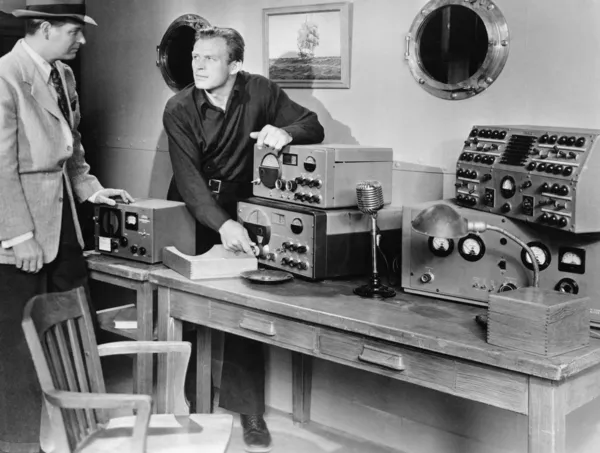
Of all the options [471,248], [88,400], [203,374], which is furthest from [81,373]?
[471,248]

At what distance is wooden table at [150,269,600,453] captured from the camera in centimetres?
218

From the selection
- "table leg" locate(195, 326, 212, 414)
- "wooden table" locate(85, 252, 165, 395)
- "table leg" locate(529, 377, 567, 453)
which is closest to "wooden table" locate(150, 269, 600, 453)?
"table leg" locate(529, 377, 567, 453)

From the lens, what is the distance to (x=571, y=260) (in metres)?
2.50

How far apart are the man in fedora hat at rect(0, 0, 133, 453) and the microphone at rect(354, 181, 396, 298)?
4.35ft

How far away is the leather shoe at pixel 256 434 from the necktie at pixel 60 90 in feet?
5.49

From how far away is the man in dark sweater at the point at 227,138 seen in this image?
140 inches

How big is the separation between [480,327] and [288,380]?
1.93m

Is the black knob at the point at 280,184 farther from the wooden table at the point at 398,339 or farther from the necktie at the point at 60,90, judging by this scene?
the necktie at the point at 60,90

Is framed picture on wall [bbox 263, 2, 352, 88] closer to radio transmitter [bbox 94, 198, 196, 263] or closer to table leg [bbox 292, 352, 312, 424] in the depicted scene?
radio transmitter [bbox 94, 198, 196, 263]

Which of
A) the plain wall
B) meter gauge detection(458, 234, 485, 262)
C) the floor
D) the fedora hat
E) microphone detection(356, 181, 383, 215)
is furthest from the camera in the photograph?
the floor

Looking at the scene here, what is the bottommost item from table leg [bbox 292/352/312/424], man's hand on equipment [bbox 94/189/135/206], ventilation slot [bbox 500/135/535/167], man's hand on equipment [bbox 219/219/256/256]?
table leg [bbox 292/352/312/424]

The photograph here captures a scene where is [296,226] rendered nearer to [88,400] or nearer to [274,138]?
[274,138]

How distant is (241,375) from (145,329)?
61cm

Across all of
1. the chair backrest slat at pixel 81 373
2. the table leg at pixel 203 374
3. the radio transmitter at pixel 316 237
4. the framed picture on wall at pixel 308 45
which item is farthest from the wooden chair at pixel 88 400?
the framed picture on wall at pixel 308 45
